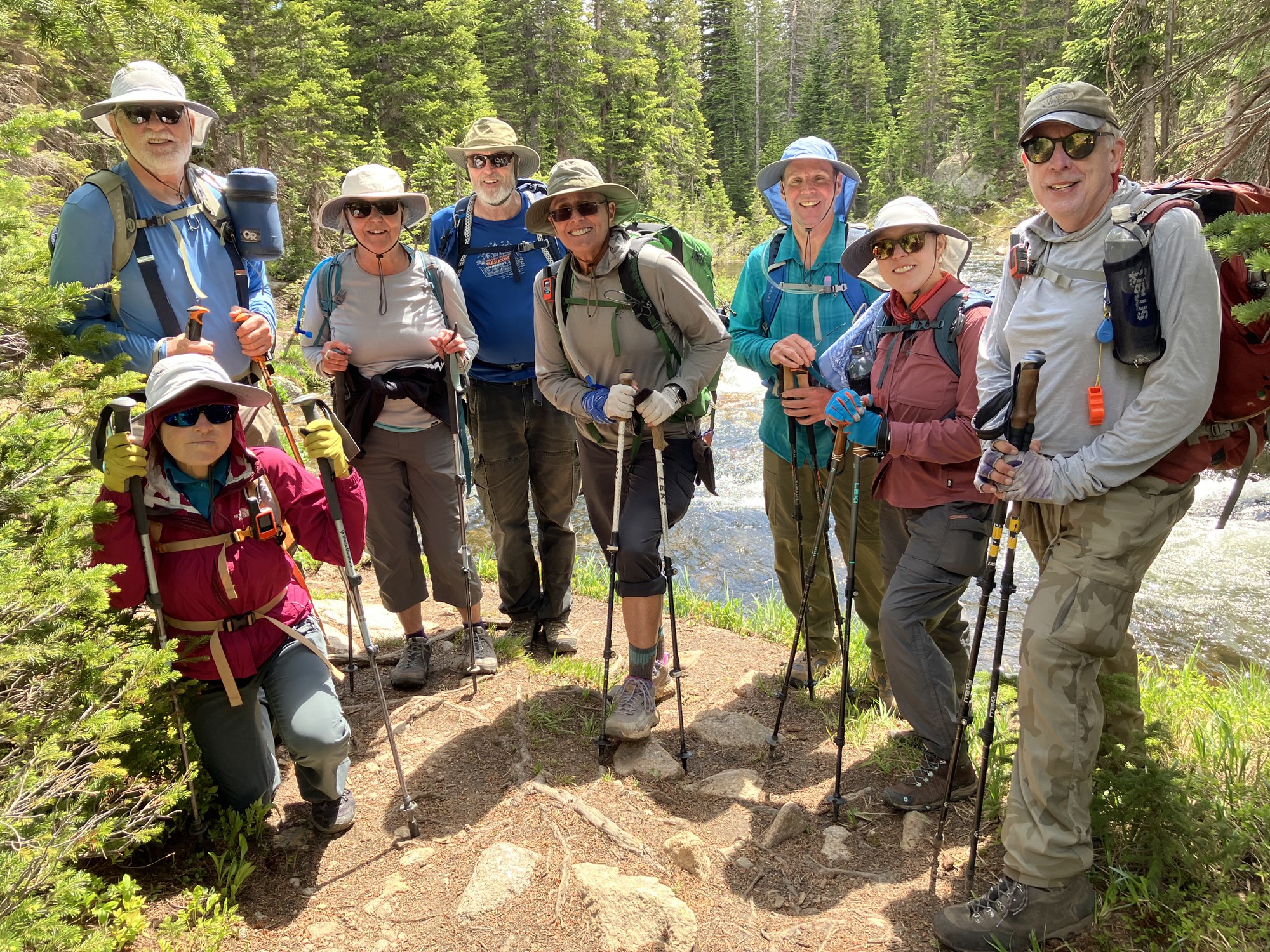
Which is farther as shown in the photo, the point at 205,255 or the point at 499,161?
the point at 499,161

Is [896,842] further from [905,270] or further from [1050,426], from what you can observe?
A: [905,270]

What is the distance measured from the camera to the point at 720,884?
147 inches

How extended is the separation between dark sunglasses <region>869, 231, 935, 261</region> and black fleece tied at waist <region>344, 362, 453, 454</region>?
8.78 feet

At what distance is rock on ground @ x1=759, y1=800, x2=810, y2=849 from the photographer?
157 inches

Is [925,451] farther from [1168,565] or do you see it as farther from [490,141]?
[1168,565]

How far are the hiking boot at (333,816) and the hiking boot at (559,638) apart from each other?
2141 millimetres

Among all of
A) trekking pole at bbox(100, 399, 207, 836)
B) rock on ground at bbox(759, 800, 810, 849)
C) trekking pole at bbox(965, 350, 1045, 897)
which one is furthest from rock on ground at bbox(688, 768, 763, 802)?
trekking pole at bbox(100, 399, 207, 836)

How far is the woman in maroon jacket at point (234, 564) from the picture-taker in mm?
3531

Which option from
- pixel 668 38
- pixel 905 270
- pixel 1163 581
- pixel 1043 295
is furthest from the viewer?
pixel 668 38

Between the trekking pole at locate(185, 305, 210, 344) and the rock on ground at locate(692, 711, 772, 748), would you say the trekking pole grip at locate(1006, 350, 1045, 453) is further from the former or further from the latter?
the trekking pole at locate(185, 305, 210, 344)

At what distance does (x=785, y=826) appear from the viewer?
4.04 m

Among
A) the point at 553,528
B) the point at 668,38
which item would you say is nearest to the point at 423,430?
the point at 553,528

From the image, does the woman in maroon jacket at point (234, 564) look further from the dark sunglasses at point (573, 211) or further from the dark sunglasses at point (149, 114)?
the dark sunglasses at point (573, 211)

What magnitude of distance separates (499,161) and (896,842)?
463 centimetres
